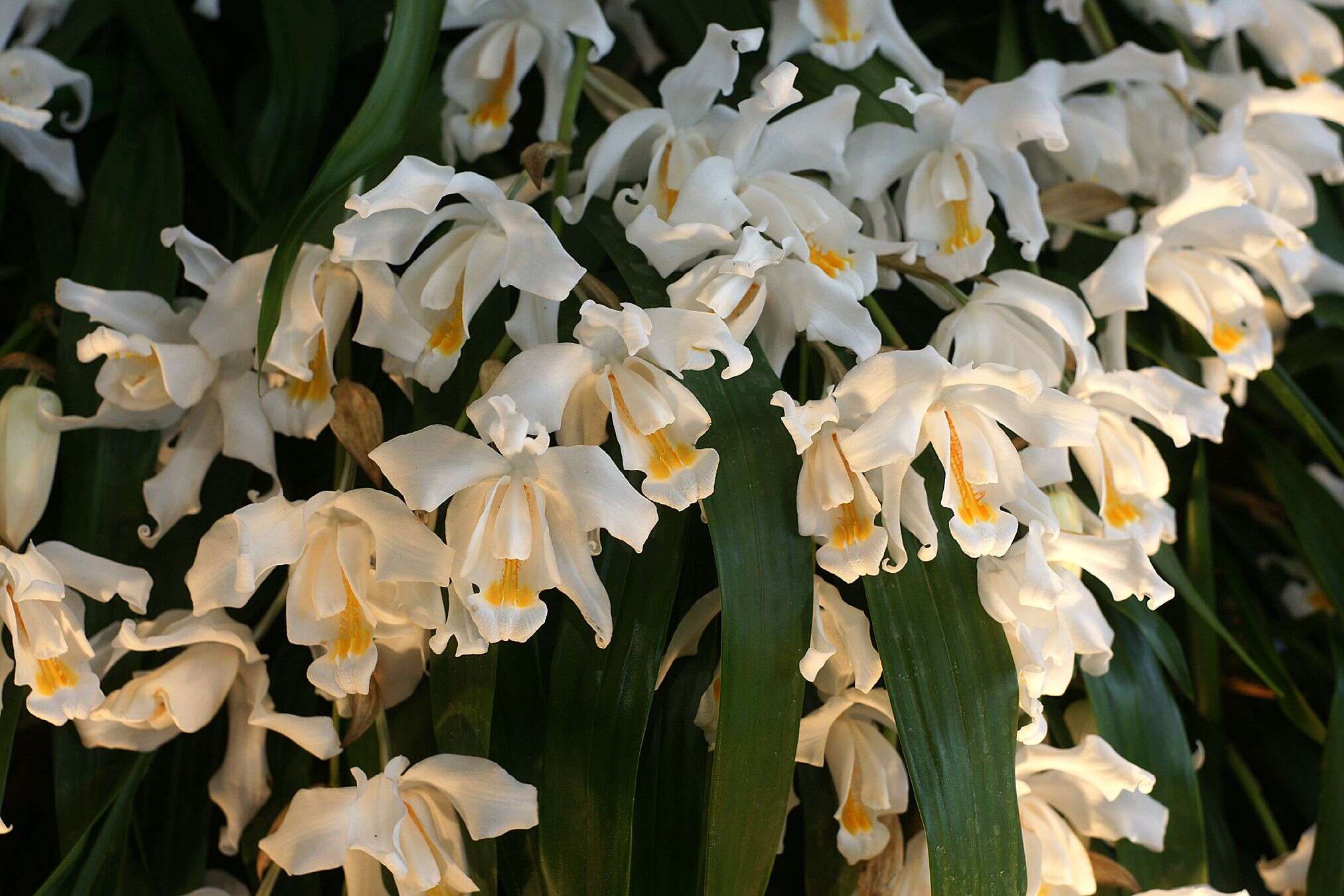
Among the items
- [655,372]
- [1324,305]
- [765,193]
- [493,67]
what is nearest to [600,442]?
[655,372]

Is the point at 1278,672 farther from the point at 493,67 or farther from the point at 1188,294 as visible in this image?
the point at 493,67

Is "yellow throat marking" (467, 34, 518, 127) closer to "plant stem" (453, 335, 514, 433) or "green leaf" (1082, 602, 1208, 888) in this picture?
"plant stem" (453, 335, 514, 433)

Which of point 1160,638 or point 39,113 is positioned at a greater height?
point 39,113

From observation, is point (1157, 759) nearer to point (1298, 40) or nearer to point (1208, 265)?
point (1208, 265)

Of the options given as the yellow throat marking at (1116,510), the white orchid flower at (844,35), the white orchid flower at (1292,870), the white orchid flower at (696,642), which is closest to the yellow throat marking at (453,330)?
the white orchid flower at (696,642)

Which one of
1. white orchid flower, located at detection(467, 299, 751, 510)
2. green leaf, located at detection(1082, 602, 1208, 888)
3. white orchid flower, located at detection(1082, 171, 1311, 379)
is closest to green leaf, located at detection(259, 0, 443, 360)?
white orchid flower, located at detection(467, 299, 751, 510)

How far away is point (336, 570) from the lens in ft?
1.94

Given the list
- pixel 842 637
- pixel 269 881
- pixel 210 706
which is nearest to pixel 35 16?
pixel 210 706

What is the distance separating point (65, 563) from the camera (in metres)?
0.61

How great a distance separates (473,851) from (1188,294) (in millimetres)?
→ 615

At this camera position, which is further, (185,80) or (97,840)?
(185,80)

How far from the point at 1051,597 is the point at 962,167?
1.04 feet

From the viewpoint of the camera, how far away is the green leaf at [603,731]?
1.87 ft

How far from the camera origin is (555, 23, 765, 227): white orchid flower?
2.15 ft
